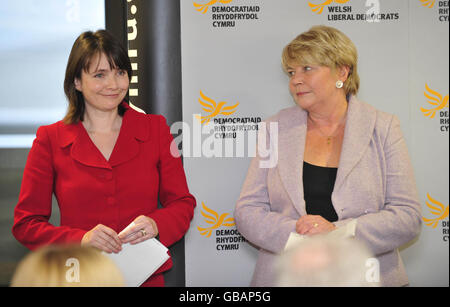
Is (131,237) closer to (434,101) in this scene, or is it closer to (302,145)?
(302,145)

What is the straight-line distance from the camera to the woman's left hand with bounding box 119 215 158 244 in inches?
80.7

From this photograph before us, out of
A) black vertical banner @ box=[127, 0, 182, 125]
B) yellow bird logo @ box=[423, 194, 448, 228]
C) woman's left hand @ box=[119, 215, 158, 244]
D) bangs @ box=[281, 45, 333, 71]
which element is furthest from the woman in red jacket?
yellow bird logo @ box=[423, 194, 448, 228]

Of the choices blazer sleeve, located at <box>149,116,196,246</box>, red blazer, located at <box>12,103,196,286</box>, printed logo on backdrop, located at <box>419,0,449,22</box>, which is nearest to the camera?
red blazer, located at <box>12,103,196,286</box>

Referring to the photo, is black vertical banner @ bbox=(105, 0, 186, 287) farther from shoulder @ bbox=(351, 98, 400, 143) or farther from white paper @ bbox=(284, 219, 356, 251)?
shoulder @ bbox=(351, 98, 400, 143)

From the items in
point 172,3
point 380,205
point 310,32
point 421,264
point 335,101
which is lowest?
point 421,264

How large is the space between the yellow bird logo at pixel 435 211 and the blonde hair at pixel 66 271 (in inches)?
65.8

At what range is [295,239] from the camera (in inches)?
81.5

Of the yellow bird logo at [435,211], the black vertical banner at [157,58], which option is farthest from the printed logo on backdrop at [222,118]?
the yellow bird logo at [435,211]

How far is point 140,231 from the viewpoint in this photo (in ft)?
6.84

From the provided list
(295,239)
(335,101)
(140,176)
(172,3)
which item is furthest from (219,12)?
(295,239)

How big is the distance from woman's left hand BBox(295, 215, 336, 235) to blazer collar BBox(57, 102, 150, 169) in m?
0.79

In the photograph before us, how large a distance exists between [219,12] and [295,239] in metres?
1.27
